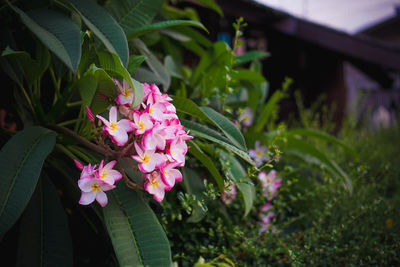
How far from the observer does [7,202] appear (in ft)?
2.21

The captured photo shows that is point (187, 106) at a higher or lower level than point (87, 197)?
higher

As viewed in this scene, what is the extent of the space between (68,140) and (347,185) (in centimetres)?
103

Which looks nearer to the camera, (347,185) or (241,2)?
(347,185)

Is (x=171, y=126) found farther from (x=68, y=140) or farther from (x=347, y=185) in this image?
(x=347, y=185)

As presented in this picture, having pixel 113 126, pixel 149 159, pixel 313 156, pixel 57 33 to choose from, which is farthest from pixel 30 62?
pixel 313 156

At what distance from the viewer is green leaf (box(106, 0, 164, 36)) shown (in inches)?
Result: 42.4

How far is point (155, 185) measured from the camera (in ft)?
2.29

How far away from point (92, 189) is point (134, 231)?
13cm

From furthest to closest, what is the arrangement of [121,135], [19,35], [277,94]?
[277,94]
[19,35]
[121,135]

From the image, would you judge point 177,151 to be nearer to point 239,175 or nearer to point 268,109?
point 239,175

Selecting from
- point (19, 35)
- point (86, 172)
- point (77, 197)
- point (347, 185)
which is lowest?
point (77, 197)

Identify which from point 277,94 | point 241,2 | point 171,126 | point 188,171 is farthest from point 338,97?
point 171,126

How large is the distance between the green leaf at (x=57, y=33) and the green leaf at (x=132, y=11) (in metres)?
0.24

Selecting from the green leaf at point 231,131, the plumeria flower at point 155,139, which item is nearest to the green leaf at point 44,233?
the plumeria flower at point 155,139
